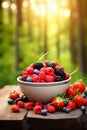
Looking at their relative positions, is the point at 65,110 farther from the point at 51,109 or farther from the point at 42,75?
the point at 42,75

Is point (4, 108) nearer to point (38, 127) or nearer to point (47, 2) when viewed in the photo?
point (38, 127)

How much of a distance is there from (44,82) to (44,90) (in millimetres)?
55

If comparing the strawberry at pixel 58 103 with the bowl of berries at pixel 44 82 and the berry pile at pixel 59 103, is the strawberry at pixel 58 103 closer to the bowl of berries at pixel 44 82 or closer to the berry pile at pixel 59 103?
the berry pile at pixel 59 103

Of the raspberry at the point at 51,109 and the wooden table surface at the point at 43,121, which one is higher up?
the raspberry at the point at 51,109

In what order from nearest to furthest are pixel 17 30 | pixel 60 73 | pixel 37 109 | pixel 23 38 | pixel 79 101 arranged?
pixel 37 109
pixel 79 101
pixel 60 73
pixel 17 30
pixel 23 38

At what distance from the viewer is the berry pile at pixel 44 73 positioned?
261 centimetres

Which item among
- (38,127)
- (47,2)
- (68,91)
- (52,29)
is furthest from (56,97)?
(52,29)

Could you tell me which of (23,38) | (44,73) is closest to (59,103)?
(44,73)

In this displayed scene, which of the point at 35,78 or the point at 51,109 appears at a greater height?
the point at 35,78

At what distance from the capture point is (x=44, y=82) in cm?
262

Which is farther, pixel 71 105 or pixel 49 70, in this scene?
pixel 49 70

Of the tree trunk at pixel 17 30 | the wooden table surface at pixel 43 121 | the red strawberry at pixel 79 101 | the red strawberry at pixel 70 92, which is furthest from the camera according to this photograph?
the tree trunk at pixel 17 30

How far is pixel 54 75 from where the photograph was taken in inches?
104

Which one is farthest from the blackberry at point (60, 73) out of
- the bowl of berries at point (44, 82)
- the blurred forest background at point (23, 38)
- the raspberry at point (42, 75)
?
the blurred forest background at point (23, 38)
